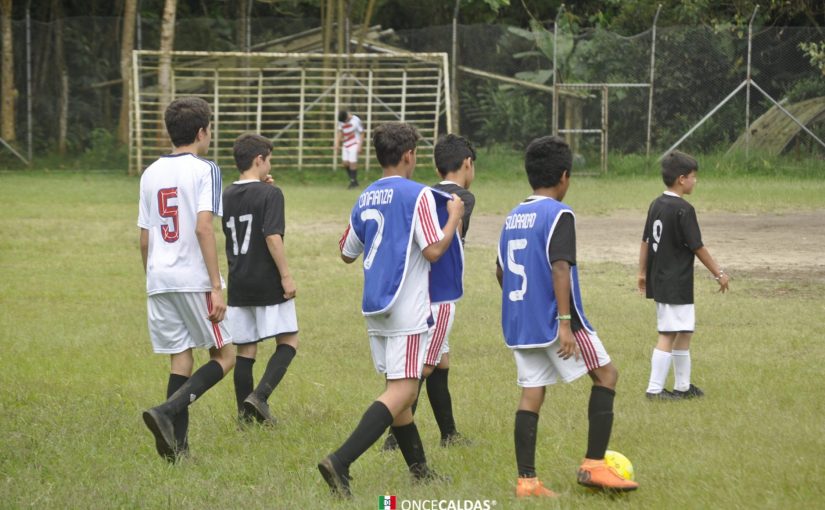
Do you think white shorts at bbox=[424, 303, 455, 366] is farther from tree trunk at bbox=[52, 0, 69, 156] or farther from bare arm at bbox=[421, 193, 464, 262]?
tree trunk at bbox=[52, 0, 69, 156]

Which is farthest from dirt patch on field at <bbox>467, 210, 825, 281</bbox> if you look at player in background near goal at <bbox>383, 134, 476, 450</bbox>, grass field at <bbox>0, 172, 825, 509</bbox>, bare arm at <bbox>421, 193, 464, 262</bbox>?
bare arm at <bbox>421, 193, 464, 262</bbox>

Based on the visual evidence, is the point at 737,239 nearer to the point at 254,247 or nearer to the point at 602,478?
the point at 254,247

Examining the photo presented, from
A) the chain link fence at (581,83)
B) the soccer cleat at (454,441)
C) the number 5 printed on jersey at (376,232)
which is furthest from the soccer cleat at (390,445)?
the chain link fence at (581,83)

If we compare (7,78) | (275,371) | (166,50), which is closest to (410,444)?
(275,371)

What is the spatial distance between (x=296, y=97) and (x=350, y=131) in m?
5.82

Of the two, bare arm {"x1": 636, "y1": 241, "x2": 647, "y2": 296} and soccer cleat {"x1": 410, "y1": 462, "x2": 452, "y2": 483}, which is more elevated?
bare arm {"x1": 636, "y1": 241, "x2": 647, "y2": 296}

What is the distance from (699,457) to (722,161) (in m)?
19.7

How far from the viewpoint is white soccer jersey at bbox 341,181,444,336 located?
5285 millimetres

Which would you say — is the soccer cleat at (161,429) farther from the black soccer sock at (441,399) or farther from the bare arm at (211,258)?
the black soccer sock at (441,399)

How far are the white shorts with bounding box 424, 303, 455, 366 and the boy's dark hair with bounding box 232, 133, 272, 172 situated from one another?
5.27ft

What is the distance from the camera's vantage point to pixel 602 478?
512 cm

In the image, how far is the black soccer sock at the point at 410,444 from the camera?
5434mm

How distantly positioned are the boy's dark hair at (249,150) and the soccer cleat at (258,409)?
131cm

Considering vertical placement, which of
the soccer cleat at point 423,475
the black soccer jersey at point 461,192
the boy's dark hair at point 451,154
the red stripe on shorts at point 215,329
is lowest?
the soccer cleat at point 423,475
